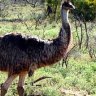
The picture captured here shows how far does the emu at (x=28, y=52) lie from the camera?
5348 millimetres

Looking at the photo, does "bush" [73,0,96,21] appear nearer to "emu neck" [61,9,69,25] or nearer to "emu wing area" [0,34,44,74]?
"emu neck" [61,9,69,25]

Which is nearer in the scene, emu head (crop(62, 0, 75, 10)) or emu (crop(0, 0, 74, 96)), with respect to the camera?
emu (crop(0, 0, 74, 96))

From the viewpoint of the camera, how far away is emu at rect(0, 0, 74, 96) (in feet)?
17.5

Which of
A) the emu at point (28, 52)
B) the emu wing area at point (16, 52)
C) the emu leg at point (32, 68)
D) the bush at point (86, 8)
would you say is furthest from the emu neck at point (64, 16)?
the bush at point (86, 8)

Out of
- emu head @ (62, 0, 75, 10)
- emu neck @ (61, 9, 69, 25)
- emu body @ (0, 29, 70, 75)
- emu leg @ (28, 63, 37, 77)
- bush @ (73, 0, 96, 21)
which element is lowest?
emu leg @ (28, 63, 37, 77)

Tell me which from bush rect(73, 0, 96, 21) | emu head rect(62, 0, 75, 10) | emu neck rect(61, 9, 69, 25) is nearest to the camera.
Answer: emu neck rect(61, 9, 69, 25)

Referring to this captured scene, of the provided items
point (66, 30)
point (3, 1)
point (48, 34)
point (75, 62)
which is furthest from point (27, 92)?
point (3, 1)

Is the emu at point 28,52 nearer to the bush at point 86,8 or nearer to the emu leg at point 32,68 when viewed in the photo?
the emu leg at point 32,68

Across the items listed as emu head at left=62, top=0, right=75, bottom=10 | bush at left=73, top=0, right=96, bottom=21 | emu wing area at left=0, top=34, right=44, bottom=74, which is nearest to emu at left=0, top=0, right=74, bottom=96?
emu wing area at left=0, top=34, right=44, bottom=74

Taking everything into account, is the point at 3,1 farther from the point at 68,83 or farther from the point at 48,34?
the point at 68,83

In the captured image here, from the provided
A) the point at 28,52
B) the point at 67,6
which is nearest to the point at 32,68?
the point at 28,52

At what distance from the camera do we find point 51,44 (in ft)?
17.8

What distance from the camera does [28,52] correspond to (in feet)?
17.7

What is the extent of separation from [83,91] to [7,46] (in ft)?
5.01
